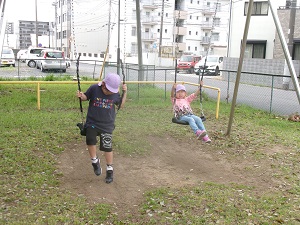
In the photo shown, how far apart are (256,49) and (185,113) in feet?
64.6

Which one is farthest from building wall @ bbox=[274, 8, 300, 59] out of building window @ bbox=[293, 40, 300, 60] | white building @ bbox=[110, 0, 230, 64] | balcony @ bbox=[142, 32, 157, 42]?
balcony @ bbox=[142, 32, 157, 42]

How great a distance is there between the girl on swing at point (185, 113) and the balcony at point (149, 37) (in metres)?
43.5

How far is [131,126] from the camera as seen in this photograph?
327 inches

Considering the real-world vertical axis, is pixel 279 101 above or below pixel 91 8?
below

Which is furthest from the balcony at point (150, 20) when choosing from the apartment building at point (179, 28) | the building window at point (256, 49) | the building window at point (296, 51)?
the building window at point (296, 51)

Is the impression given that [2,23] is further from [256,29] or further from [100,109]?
[256,29]

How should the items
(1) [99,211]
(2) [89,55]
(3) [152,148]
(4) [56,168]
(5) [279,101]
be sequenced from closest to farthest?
(1) [99,211] < (4) [56,168] < (3) [152,148] < (5) [279,101] < (2) [89,55]

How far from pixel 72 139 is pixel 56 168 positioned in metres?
1.68

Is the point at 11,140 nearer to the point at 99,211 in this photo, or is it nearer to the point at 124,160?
the point at 124,160

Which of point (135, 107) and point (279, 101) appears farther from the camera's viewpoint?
point (279, 101)

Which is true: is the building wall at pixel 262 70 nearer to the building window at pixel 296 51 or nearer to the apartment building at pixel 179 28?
the building window at pixel 296 51

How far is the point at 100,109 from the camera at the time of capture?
471 centimetres

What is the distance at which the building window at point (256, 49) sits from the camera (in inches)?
946

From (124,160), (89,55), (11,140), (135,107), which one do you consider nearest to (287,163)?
(124,160)
